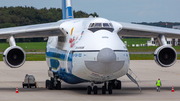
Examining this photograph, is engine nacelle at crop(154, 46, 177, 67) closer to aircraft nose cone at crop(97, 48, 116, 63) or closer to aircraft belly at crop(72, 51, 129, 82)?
aircraft belly at crop(72, 51, 129, 82)

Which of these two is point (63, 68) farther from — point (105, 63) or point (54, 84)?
point (105, 63)

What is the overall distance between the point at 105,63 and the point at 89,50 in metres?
1.00

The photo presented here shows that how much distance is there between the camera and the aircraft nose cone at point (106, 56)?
14805mm

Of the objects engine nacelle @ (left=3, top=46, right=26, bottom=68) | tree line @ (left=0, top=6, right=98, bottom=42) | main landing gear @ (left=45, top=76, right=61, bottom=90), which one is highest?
tree line @ (left=0, top=6, right=98, bottom=42)

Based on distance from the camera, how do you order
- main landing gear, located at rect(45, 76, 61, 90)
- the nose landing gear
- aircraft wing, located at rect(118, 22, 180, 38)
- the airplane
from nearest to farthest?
the airplane
the nose landing gear
aircraft wing, located at rect(118, 22, 180, 38)
main landing gear, located at rect(45, 76, 61, 90)

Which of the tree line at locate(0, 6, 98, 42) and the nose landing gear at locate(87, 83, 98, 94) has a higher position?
the tree line at locate(0, 6, 98, 42)

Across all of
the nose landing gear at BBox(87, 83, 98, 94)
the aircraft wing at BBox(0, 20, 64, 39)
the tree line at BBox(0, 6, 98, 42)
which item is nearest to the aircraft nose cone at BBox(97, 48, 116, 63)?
the nose landing gear at BBox(87, 83, 98, 94)

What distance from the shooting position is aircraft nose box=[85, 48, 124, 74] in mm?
14840

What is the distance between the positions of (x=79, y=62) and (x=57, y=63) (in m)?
3.42

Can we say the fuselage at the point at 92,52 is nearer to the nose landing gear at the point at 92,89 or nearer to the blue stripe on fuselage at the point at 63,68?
the blue stripe on fuselage at the point at 63,68

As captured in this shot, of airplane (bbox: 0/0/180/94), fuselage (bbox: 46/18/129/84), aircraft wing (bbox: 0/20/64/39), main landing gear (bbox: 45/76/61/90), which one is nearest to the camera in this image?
fuselage (bbox: 46/18/129/84)

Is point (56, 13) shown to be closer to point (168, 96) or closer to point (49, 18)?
point (49, 18)

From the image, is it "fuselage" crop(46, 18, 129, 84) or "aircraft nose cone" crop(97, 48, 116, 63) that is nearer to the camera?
"aircraft nose cone" crop(97, 48, 116, 63)

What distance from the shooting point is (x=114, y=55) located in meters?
15.0
